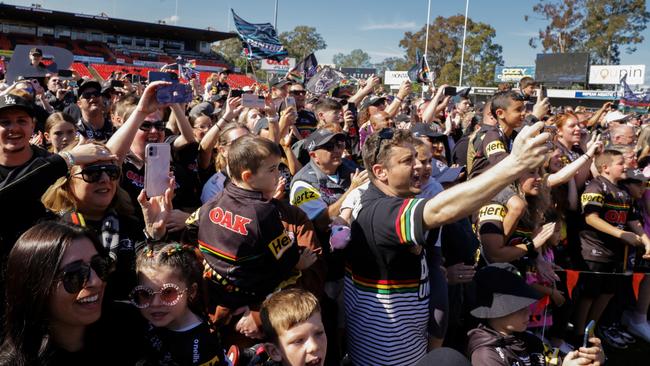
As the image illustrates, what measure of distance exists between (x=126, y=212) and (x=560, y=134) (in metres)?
4.83

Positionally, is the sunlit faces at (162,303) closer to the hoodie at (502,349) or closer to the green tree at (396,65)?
the hoodie at (502,349)

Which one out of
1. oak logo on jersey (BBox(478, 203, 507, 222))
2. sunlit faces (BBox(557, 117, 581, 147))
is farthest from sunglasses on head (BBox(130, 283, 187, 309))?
sunlit faces (BBox(557, 117, 581, 147))

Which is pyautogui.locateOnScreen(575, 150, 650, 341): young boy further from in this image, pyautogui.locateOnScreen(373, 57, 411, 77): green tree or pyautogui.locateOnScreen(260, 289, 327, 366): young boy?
pyautogui.locateOnScreen(373, 57, 411, 77): green tree

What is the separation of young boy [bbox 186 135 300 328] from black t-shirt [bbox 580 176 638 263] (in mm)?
3470

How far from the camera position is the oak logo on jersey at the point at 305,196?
129 inches

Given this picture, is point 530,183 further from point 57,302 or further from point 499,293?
point 57,302

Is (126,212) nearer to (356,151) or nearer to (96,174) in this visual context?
(96,174)

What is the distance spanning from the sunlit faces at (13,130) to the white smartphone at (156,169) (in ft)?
2.10

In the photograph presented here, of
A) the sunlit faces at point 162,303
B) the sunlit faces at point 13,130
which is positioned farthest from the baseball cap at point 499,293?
the sunlit faces at point 13,130

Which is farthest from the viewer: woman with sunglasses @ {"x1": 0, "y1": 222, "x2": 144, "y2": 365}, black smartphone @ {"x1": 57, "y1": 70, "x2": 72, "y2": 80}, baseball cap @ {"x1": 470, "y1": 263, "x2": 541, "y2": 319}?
black smartphone @ {"x1": 57, "y1": 70, "x2": 72, "y2": 80}

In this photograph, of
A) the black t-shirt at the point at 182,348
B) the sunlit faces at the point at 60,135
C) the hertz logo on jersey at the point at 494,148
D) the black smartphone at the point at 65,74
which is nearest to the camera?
the black t-shirt at the point at 182,348

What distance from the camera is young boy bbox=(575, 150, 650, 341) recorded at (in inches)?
183

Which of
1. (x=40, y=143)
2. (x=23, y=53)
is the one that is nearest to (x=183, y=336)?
(x=40, y=143)

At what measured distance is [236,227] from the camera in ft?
7.84
